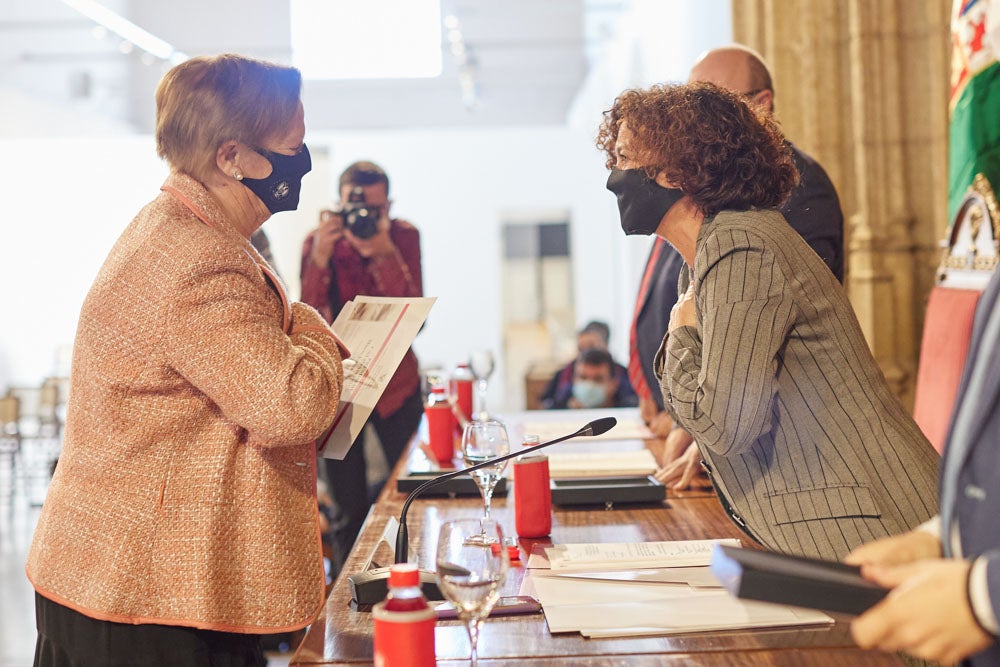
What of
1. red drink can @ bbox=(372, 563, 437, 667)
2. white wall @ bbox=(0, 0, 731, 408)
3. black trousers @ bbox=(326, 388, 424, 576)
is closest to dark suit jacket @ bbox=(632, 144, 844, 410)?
red drink can @ bbox=(372, 563, 437, 667)

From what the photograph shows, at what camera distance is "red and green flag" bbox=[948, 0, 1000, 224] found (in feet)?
8.96

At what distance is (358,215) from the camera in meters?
3.52

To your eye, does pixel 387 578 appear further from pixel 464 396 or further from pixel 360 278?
pixel 360 278

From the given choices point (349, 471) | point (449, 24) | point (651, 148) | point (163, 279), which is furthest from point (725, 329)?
point (449, 24)

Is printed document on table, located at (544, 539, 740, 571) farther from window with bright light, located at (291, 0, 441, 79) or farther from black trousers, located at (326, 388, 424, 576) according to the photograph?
window with bright light, located at (291, 0, 441, 79)

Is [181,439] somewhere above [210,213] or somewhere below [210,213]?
below

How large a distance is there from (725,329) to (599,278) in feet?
32.3

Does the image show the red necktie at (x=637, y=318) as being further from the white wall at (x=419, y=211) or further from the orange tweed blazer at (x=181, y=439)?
the white wall at (x=419, y=211)

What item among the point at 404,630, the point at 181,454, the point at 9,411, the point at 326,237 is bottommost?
the point at 9,411

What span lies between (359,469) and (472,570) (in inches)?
95.6

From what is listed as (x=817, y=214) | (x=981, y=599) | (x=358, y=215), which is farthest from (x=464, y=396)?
(x=981, y=599)

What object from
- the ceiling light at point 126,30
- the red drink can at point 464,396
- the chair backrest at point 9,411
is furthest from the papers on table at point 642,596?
the ceiling light at point 126,30

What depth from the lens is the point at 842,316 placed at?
1459mm

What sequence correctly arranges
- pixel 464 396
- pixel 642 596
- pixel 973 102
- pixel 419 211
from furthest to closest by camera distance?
pixel 419 211
pixel 464 396
pixel 973 102
pixel 642 596
